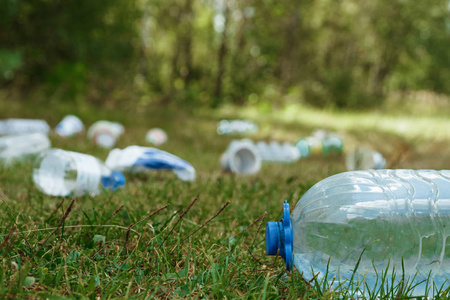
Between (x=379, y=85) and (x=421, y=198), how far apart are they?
733 inches

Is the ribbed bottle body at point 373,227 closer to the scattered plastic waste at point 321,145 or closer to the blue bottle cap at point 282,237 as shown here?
the blue bottle cap at point 282,237

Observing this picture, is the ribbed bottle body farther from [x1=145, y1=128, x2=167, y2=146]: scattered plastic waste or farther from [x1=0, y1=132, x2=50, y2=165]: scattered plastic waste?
[x1=145, y1=128, x2=167, y2=146]: scattered plastic waste

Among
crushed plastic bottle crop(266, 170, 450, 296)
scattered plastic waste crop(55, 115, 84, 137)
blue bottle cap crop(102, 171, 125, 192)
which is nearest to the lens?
crushed plastic bottle crop(266, 170, 450, 296)

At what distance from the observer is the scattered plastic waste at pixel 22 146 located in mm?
3367

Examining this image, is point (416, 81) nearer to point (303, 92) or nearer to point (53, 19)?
point (303, 92)

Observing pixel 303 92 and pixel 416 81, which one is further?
pixel 416 81

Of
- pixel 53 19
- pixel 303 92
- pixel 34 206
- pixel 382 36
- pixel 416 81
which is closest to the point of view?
pixel 34 206

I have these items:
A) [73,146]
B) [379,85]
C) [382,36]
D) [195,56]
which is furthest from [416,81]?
[73,146]

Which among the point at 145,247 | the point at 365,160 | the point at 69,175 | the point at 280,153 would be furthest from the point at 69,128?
the point at 145,247

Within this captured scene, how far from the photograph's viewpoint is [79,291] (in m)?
1.09

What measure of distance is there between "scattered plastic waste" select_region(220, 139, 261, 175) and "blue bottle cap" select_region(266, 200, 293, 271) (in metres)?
2.18

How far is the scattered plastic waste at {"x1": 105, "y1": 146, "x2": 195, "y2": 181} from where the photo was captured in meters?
2.81

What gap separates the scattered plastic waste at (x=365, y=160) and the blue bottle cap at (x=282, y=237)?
2.32m

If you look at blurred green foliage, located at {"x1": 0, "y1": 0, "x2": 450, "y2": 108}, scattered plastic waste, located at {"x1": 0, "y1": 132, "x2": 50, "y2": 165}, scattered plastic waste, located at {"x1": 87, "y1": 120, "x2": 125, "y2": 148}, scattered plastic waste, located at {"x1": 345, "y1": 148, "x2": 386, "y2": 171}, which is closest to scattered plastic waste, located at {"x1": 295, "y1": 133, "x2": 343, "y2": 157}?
scattered plastic waste, located at {"x1": 345, "y1": 148, "x2": 386, "y2": 171}
